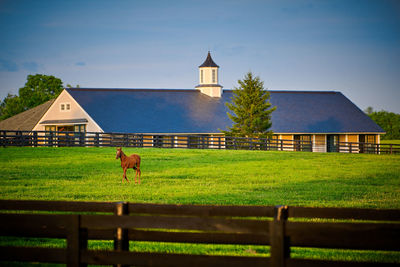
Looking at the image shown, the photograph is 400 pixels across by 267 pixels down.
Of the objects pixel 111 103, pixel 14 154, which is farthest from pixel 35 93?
pixel 14 154

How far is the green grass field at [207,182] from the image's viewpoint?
13.7 m

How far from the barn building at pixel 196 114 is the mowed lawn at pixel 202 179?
45.5ft

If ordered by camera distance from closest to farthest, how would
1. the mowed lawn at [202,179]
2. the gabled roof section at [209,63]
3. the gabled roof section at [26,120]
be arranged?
the mowed lawn at [202,179] < the gabled roof section at [209,63] < the gabled roof section at [26,120]

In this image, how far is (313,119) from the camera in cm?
5097

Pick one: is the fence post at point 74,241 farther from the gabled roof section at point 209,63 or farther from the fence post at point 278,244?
the gabled roof section at point 209,63

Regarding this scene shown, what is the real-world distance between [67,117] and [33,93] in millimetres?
33453

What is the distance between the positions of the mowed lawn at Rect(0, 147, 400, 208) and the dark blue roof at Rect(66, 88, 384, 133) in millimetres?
13962

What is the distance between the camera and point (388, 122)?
108875 mm

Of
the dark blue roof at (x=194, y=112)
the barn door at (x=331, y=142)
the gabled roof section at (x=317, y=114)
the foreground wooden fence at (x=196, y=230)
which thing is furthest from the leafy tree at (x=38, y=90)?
the foreground wooden fence at (x=196, y=230)

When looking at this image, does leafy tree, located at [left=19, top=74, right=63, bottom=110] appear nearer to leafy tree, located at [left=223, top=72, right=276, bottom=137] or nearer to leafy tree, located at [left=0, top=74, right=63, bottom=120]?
leafy tree, located at [left=0, top=74, right=63, bottom=120]

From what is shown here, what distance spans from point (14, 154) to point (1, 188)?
13.4 meters

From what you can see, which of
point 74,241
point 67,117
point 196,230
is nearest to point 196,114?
point 67,117

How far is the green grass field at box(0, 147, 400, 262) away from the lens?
538 inches

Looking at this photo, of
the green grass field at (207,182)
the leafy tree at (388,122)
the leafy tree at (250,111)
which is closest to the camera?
the green grass field at (207,182)
